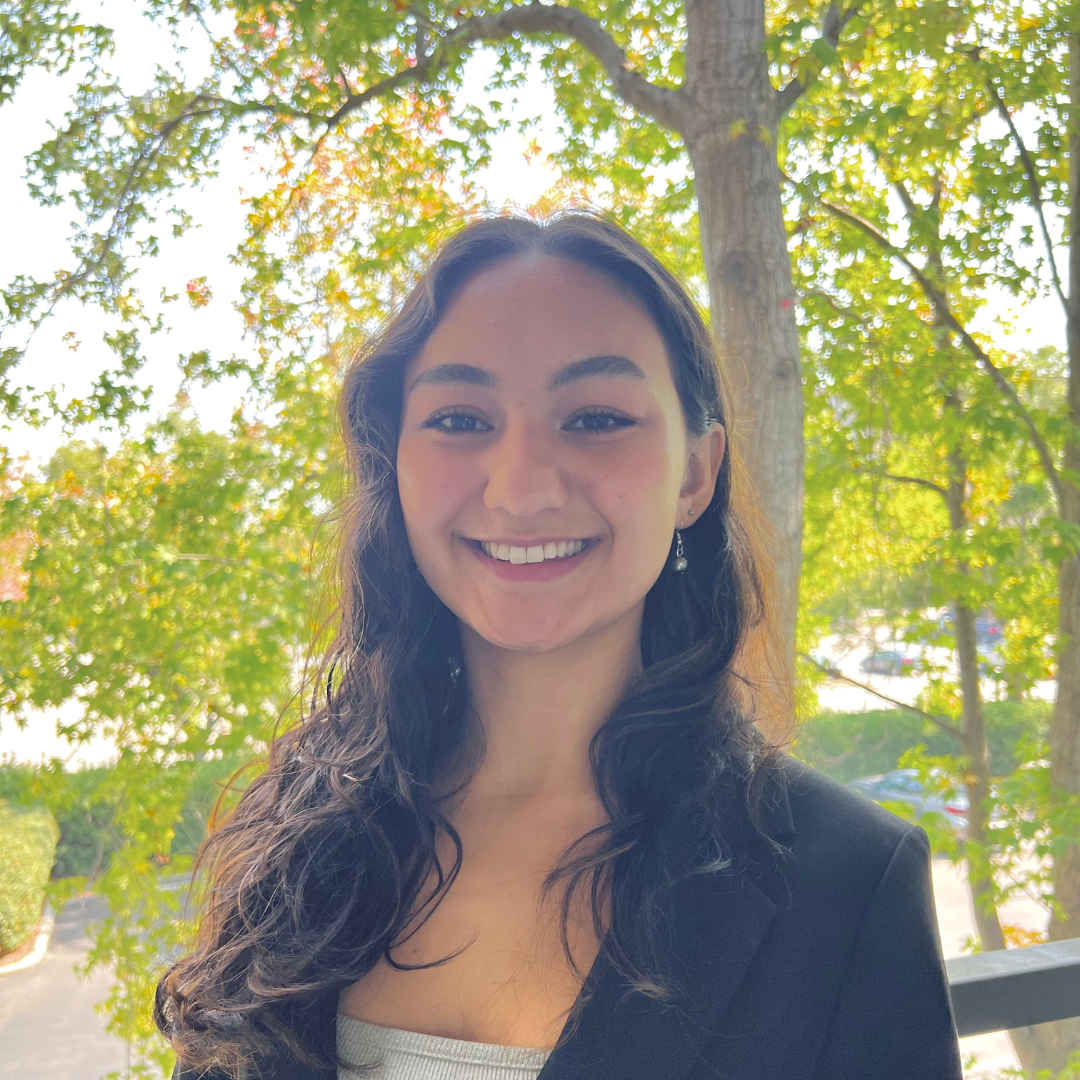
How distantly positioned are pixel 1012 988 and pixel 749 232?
1678 mm

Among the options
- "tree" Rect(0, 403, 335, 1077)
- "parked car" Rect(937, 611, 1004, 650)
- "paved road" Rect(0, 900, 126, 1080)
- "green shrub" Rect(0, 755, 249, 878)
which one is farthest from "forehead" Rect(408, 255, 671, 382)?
"parked car" Rect(937, 611, 1004, 650)

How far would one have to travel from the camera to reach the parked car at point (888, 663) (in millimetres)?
4344

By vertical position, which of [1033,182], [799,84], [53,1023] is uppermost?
[1033,182]

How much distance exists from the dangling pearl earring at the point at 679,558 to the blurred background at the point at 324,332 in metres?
1.26

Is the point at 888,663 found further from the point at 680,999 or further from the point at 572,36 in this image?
the point at 680,999

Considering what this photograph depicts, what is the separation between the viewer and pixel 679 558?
1.12 metres

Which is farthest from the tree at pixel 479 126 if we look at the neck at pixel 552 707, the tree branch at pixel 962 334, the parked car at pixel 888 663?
the parked car at pixel 888 663

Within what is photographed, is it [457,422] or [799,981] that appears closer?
[799,981]

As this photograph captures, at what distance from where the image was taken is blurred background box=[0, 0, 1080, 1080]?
254 cm

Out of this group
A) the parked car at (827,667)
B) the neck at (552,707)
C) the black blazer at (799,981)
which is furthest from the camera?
the parked car at (827,667)

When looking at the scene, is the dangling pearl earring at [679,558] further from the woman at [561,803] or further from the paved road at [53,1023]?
the paved road at [53,1023]

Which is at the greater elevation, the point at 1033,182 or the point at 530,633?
the point at 1033,182

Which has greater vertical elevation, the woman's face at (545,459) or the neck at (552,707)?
the woman's face at (545,459)

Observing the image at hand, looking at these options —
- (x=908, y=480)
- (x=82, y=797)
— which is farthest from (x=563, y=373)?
(x=908, y=480)
